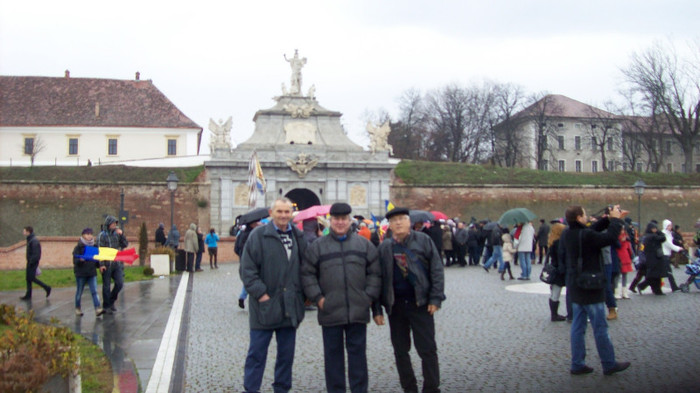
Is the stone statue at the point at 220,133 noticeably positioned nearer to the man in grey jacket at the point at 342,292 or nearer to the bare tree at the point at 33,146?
the bare tree at the point at 33,146

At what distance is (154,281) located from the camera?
21.7 m

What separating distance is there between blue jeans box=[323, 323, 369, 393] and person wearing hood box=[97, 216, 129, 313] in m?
8.33

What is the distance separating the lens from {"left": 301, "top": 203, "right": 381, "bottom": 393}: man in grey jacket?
23.9 feet

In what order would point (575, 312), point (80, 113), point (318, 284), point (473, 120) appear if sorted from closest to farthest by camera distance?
point (318, 284)
point (575, 312)
point (80, 113)
point (473, 120)

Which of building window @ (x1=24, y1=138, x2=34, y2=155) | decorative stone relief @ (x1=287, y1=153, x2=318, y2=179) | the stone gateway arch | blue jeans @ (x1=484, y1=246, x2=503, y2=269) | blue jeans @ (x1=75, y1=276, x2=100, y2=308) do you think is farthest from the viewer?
building window @ (x1=24, y1=138, x2=34, y2=155)

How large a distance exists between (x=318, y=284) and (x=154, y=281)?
1533cm

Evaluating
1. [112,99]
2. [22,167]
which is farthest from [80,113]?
[22,167]

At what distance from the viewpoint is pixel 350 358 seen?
24.1ft

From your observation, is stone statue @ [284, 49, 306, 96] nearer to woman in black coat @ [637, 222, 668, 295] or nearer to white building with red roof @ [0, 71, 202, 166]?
white building with red roof @ [0, 71, 202, 166]

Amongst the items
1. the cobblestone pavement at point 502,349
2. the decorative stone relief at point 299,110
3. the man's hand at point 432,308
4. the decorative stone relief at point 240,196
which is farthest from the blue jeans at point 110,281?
the decorative stone relief at point 299,110

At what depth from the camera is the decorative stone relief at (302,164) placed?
4484 centimetres

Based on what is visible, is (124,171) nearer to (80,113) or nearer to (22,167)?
(22,167)

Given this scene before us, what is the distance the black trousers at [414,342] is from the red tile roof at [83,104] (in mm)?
52261

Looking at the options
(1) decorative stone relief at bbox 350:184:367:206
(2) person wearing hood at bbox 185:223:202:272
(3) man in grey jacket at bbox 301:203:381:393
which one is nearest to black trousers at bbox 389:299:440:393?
(3) man in grey jacket at bbox 301:203:381:393
